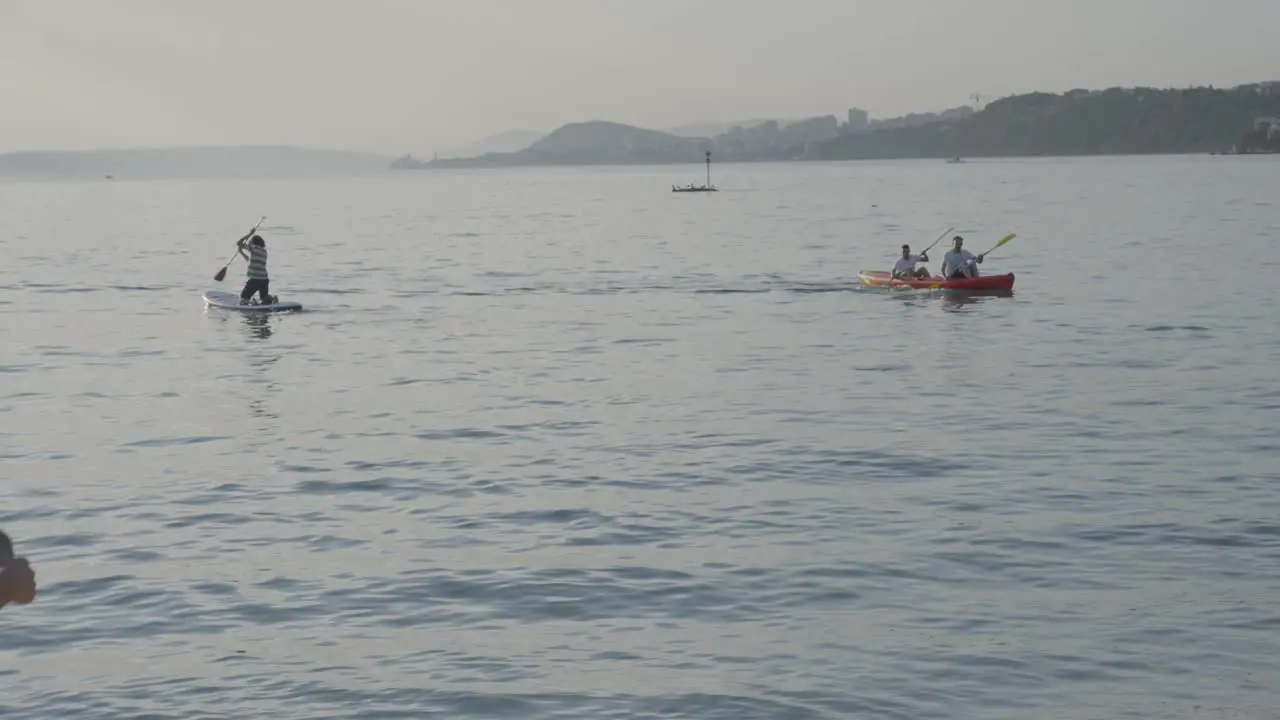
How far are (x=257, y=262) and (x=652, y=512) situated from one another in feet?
83.8

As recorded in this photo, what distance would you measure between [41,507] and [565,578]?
715 centimetres

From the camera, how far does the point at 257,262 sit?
4266 cm

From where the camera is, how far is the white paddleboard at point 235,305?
43844mm

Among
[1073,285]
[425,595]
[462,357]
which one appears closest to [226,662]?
[425,595]

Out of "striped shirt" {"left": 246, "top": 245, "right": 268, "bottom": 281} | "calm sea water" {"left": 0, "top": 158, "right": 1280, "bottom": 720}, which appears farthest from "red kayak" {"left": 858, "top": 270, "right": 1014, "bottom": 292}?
"striped shirt" {"left": 246, "top": 245, "right": 268, "bottom": 281}

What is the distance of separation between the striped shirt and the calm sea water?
4.44ft

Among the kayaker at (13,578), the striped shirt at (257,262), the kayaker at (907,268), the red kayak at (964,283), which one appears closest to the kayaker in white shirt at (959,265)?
the red kayak at (964,283)

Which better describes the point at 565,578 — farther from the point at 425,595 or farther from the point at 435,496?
the point at 435,496

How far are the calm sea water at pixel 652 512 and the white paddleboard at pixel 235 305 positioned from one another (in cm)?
41

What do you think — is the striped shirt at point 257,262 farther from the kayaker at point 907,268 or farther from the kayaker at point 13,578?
the kayaker at point 13,578

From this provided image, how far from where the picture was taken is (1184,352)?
112ft

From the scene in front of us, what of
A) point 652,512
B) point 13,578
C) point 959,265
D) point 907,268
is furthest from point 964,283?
point 13,578

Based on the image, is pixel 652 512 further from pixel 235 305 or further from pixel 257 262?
pixel 235 305

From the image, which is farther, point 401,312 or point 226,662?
point 401,312
